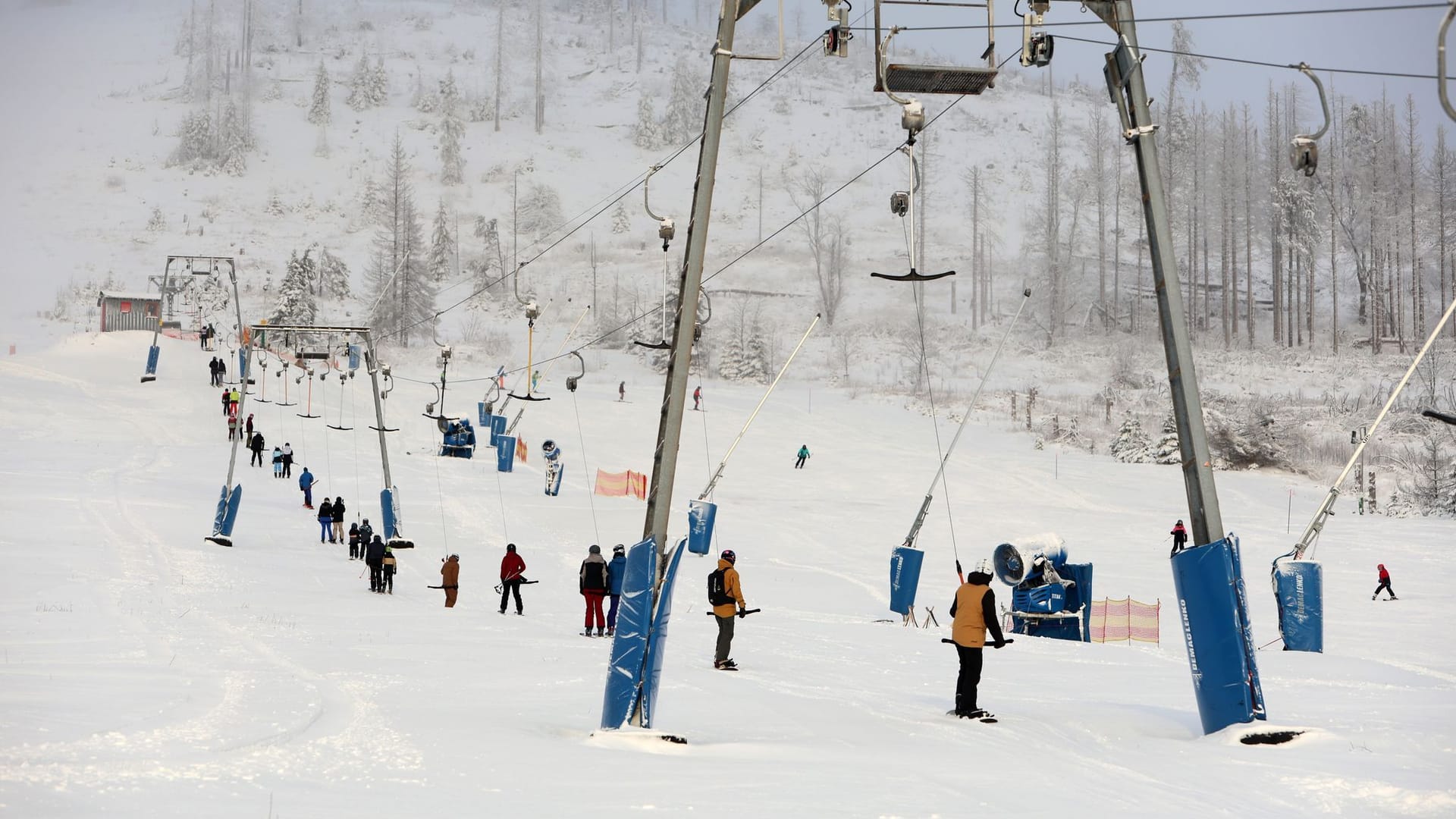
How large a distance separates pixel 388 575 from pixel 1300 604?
1473cm

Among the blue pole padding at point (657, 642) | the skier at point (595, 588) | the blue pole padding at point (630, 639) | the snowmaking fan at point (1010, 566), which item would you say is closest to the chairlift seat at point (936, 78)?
the blue pole padding at point (657, 642)

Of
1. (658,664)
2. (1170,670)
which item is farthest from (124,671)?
(1170,670)

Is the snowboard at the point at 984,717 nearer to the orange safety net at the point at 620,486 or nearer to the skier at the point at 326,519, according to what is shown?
the skier at the point at 326,519

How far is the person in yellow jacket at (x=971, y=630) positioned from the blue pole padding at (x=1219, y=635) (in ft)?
5.23

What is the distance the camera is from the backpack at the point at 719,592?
47.6 ft

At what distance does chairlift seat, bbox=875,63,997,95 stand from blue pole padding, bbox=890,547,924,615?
1361 cm

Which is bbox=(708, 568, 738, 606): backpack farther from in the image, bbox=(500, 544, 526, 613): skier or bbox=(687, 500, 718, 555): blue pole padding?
bbox=(687, 500, 718, 555): blue pole padding

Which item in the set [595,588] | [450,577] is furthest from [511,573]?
[595,588]

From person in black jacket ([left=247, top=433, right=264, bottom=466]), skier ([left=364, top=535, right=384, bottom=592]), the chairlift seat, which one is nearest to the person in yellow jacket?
the chairlift seat

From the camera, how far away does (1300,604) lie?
19.2 meters

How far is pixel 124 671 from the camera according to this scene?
36.3 ft

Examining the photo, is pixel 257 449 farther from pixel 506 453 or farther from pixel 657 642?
pixel 657 642

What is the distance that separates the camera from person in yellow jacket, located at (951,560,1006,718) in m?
Answer: 11.2

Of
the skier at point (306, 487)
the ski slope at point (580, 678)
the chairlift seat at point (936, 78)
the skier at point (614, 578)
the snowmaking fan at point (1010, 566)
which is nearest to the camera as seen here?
the ski slope at point (580, 678)
